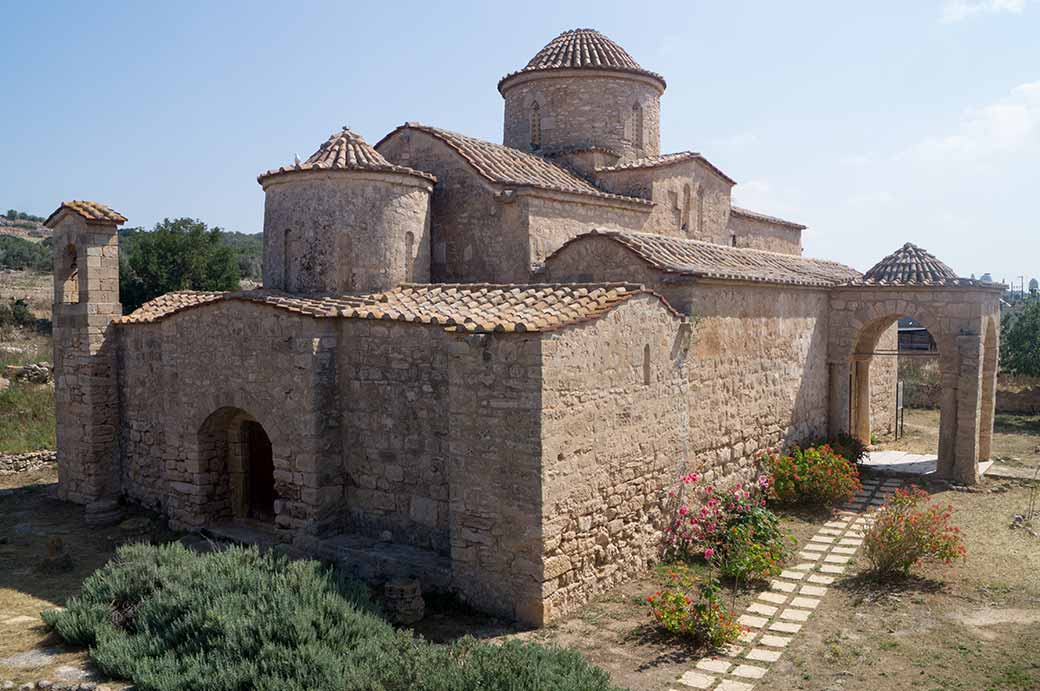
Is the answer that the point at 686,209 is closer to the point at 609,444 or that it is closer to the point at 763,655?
the point at 609,444

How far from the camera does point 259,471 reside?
11.4 metres

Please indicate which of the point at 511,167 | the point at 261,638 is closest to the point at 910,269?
the point at 511,167

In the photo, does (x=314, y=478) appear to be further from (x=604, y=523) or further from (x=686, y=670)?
(x=686, y=670)

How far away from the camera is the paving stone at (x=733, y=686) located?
6309 millimetres

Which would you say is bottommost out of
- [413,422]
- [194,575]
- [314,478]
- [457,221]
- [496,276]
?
[194,575]

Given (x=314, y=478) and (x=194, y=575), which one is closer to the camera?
(x=194, y=575)

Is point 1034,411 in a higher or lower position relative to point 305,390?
lower

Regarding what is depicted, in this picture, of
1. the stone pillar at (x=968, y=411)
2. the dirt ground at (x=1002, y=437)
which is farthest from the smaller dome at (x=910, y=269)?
the dirt ground at (x=1002, y=437)

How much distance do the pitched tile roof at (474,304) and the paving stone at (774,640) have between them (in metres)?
3.48

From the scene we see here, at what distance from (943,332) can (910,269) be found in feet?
4.21

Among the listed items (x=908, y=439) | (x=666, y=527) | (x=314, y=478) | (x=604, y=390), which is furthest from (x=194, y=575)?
(x=908, y=439)

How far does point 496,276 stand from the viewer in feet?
39.6

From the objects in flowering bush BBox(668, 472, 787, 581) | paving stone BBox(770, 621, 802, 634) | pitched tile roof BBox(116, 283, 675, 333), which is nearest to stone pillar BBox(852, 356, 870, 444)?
flowering bush BBox(668, 472, 787, 581)

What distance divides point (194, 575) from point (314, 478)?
6.10 feet
